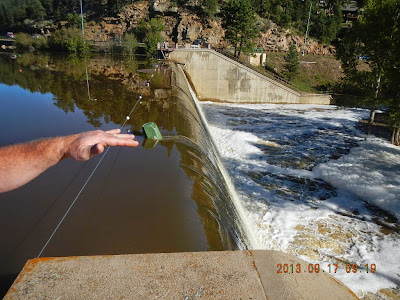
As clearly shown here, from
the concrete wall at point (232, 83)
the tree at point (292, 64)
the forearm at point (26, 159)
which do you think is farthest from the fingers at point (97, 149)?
the tree at point (292, 64)

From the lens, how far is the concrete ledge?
2.43 metres

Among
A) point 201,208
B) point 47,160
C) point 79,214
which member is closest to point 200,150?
point 201,208

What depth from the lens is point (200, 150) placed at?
923 centimetres

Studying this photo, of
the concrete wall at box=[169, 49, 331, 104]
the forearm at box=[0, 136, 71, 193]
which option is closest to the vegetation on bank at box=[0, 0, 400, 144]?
the concrete wall at box=[169, 49, 331, 104]

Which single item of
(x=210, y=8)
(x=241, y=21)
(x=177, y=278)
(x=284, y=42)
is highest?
(x=210, y=8)

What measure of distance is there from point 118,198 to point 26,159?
3.92m

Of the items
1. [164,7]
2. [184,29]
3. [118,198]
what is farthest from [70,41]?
[118,198]

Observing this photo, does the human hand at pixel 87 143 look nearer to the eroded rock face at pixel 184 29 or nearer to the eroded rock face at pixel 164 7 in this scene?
the eroded rock face at pixel 184 29

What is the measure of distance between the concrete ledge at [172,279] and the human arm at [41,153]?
968 mm

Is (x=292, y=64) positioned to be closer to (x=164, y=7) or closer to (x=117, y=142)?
(x=164, y=7)

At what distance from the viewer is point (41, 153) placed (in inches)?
86.7

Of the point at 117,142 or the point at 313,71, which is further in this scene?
the point at 313,71

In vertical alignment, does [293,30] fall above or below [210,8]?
below

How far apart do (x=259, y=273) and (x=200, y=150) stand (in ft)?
21.9
